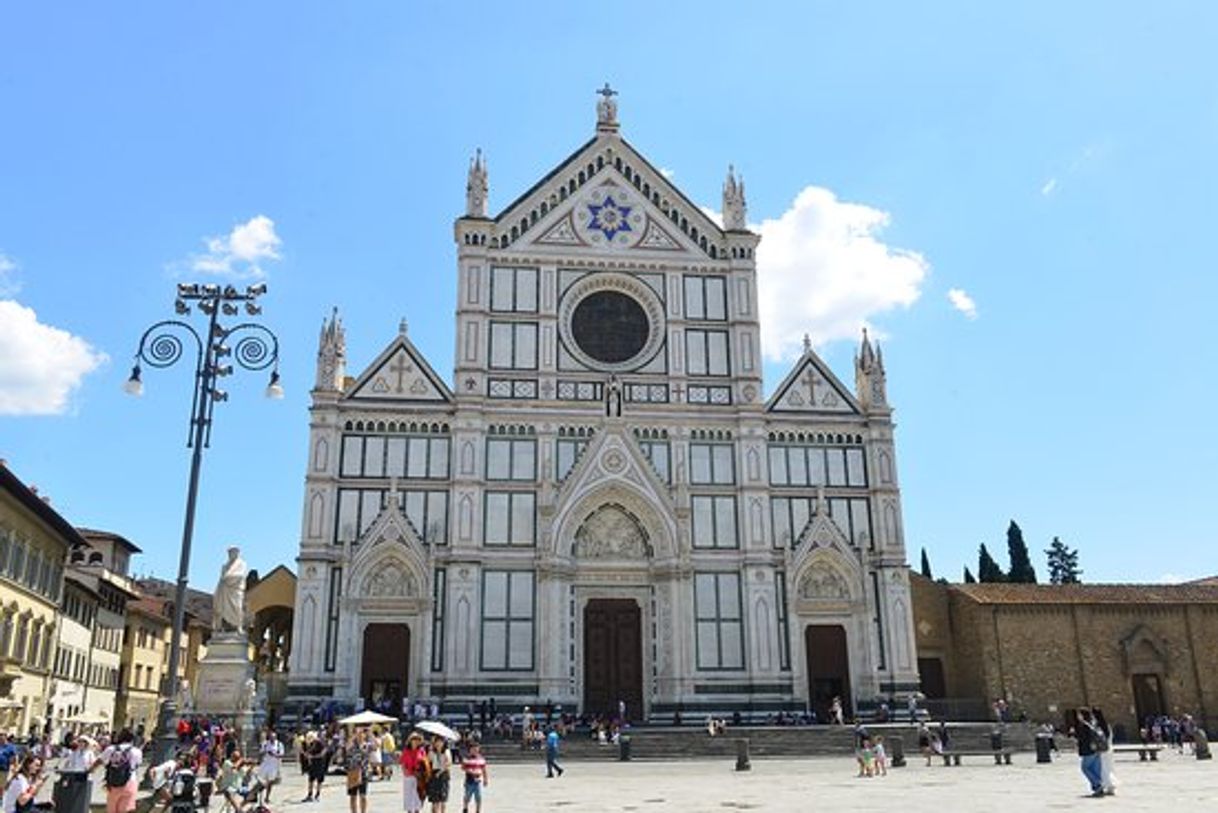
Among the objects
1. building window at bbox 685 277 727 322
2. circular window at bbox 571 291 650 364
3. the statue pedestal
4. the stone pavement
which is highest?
building window at bbox 685 277 727 322

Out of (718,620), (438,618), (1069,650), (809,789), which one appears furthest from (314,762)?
(1069,650)

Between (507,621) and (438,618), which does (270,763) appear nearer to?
(438,618)

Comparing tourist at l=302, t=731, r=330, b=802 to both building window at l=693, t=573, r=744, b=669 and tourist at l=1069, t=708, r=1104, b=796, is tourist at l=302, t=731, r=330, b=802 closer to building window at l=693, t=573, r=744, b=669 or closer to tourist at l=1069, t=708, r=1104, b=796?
tourist at l=1069, t=708, r=1104, b=796

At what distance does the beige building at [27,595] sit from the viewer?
101ft

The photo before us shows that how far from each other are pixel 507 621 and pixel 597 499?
5.62 metres

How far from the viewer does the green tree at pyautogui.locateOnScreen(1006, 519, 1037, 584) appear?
5697 centimetres

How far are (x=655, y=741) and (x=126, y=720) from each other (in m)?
31.0

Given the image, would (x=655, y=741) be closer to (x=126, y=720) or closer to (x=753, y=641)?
(x=753, y=641)

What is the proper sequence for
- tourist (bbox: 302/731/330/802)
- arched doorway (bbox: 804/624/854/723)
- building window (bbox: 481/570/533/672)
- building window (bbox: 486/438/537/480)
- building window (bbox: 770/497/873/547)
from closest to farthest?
tourist (bbox: 302/731/330/802)
building window (bbox: 481/570/533/672)
arched doorway (bbox: 804/624/854/723)
building window (bbox: 486/438/537/480)
building window (bbox: 770/497/873/547)

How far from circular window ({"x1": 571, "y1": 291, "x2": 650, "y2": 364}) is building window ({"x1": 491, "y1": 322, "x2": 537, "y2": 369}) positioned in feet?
5.99

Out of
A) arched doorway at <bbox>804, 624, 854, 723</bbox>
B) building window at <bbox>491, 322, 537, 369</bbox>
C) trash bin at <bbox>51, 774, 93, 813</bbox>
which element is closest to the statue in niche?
building window at <bbox>491, 322, 537, 369</bbox>

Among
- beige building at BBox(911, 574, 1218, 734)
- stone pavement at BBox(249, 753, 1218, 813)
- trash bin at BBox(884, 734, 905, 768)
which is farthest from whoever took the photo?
beige building at BBox(911, 574, 1218, 734)

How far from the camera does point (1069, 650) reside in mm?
39625

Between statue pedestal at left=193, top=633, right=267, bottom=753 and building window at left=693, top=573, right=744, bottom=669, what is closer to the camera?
statue pedestal at left=193, top=633, right=267, bottom=753
